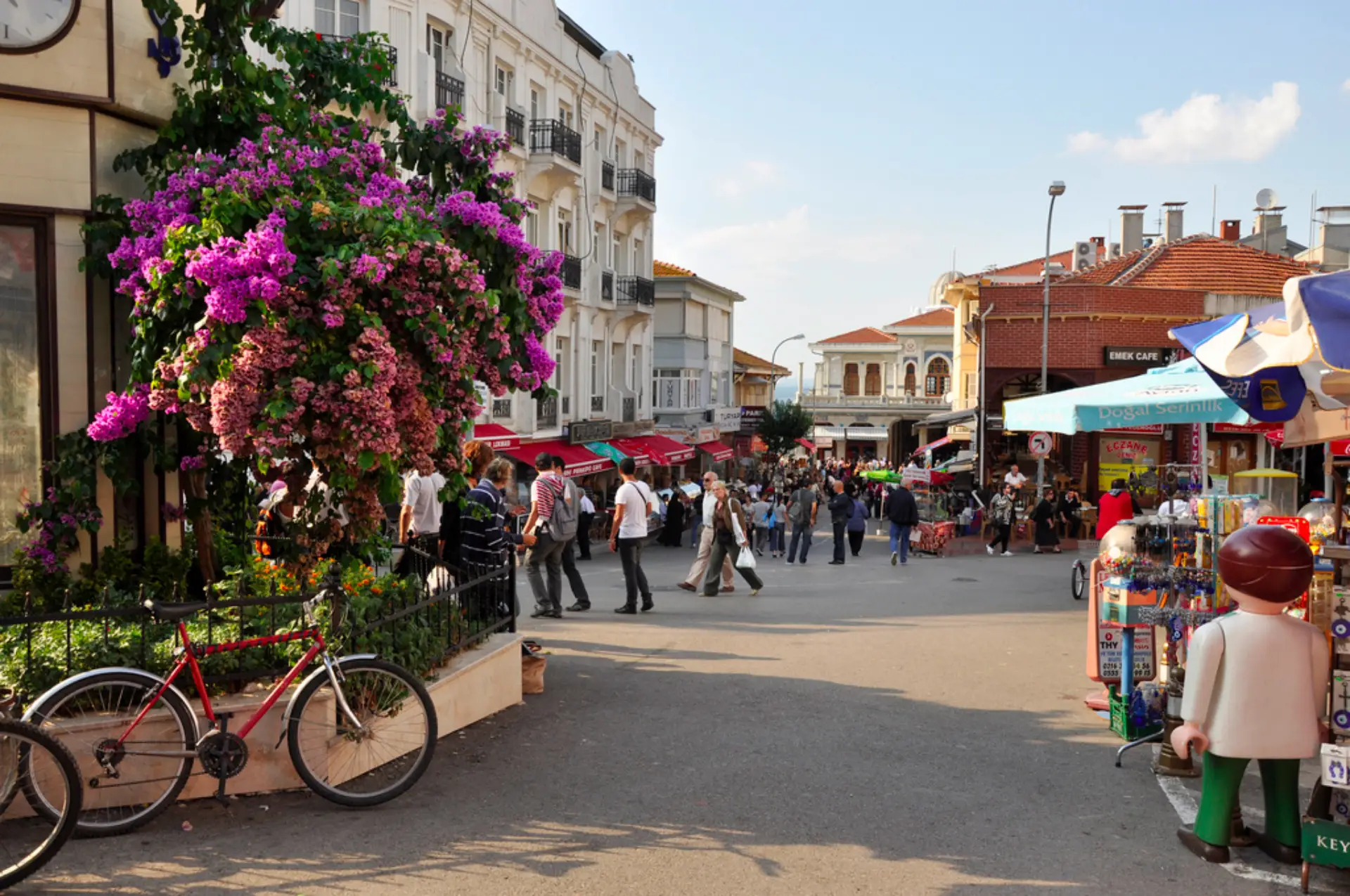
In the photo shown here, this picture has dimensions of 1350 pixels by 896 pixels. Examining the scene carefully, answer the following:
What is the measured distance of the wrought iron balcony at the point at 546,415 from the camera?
103 feet

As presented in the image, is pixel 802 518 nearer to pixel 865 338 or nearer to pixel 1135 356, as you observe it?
pixel 1135 356

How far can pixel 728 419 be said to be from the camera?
53.2 meters

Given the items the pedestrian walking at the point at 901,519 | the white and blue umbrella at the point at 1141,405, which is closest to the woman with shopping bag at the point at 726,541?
the white and blue umbrella at the point at 1141,405

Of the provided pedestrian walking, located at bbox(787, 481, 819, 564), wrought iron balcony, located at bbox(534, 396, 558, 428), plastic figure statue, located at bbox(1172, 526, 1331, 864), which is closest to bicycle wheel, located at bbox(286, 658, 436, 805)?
plastic figure statue, located at bbox(1172, 526, 1331, 864)

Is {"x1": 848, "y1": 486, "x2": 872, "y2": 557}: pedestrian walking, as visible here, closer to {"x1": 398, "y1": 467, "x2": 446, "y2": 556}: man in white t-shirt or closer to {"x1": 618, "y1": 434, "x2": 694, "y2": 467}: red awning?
{"x1": 618, "y1": 434, "x2": 694, "y2": 467}: red awning

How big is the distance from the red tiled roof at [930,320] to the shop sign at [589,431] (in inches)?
1785

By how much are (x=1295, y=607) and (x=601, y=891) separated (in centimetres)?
377

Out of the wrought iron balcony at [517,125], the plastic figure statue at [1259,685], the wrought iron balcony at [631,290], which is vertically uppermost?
the wrought iron balcony at [517,125]

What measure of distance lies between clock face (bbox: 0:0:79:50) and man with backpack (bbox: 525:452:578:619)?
6.05 metres

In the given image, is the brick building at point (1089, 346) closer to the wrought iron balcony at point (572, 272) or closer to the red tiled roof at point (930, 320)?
the wrought iron balcony at point (572, 272)

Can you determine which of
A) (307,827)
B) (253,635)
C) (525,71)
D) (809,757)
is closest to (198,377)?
(253,635)

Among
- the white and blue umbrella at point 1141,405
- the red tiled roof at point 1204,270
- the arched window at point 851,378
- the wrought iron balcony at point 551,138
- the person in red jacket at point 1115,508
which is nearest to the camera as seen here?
the white and blue umbrella at point 1141,405

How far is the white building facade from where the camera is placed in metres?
26.1

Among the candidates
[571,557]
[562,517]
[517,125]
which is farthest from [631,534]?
[517,125]
